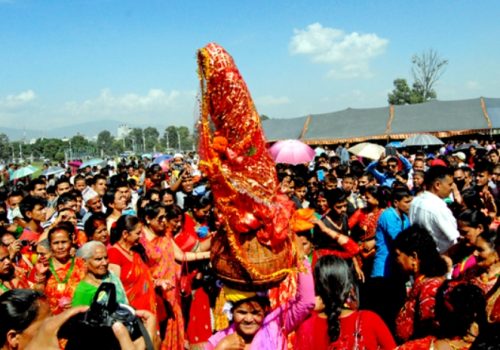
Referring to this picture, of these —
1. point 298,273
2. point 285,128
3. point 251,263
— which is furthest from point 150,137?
point 251,263

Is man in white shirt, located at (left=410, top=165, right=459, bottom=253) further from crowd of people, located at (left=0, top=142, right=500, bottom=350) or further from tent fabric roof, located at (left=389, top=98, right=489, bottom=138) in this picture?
tent fabric roof, located at (left=389, top=98, right=489, bottom=138)

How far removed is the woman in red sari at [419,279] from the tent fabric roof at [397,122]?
2460 centimetres

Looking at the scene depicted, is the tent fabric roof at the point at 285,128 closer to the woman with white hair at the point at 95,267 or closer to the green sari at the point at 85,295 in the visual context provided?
the woman with white hair at the point at 95,267

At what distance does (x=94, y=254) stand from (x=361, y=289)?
3.10 metres

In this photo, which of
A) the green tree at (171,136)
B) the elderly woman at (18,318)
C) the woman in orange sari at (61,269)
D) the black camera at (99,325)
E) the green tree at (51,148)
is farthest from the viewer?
the green tree at (171,136)

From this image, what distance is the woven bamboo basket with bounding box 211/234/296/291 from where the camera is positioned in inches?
101

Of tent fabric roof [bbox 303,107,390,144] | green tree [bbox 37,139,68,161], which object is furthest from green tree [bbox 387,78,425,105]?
green tree [bbox 37,139,68,161]

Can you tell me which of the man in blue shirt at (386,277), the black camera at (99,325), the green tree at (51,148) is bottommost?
the man in blue shirt at (386,277)

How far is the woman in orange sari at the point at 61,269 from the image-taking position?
12.9ft

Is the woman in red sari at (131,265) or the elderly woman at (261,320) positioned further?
the woman in red sari at (131,265)

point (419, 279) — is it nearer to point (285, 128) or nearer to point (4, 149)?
point (285, 128)

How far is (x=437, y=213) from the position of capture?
4508 millimetres

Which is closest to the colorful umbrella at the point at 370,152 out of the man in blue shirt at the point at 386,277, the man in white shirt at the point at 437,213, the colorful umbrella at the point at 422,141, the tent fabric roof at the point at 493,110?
the colorful umbrella at the point at 422,141

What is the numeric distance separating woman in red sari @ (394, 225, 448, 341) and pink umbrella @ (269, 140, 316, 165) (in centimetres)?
712
